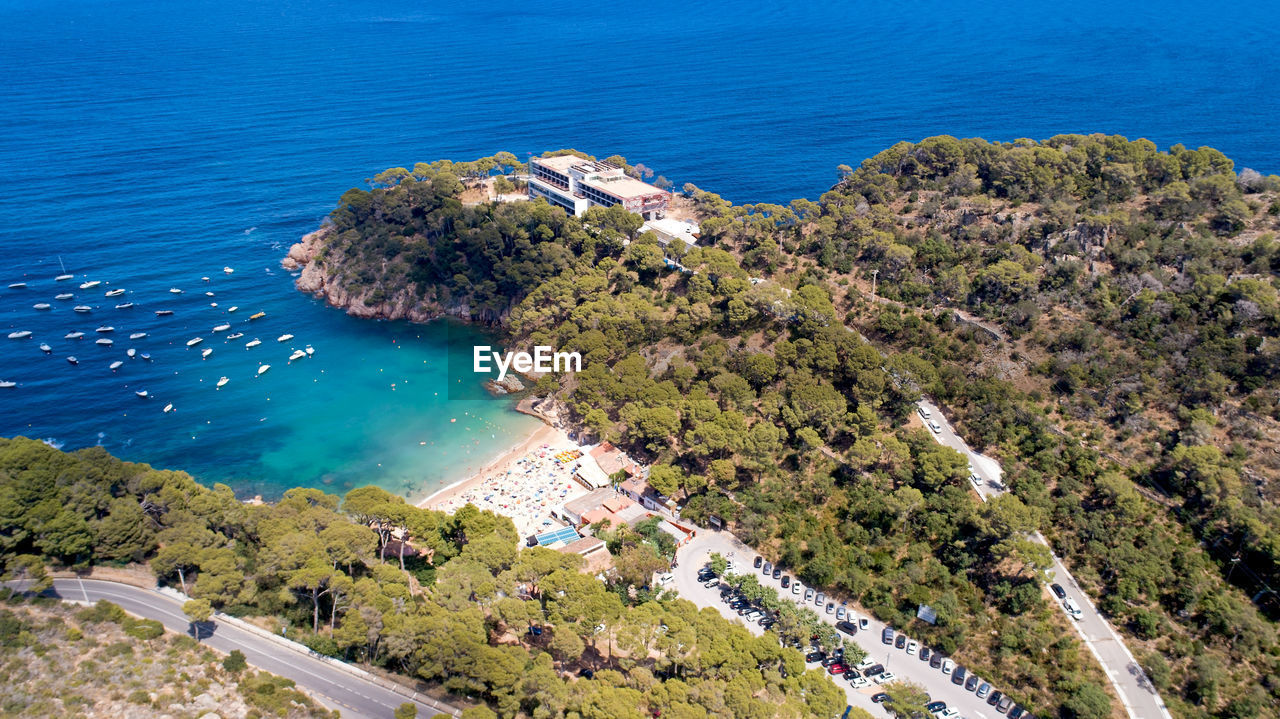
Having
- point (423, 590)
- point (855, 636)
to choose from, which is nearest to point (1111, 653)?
point (855, 636)

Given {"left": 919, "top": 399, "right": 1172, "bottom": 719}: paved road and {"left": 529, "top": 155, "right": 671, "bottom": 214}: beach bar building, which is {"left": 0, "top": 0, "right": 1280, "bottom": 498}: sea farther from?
{"left": 919, "top": 399, "right": 1172, "bottom": 719}: paved road

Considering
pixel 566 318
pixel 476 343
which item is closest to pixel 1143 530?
pixel 566 318

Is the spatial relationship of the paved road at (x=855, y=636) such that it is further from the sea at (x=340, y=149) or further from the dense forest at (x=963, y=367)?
the sea at (x=340, y=149)

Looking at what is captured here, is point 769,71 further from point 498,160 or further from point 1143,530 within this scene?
point 1143,530

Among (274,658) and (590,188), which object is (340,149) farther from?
(274,658)


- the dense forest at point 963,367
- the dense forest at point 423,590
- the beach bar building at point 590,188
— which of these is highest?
the beach bar building at point 590,188

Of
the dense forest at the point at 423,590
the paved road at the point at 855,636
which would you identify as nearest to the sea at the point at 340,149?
the dense forest at the point at 423,590
